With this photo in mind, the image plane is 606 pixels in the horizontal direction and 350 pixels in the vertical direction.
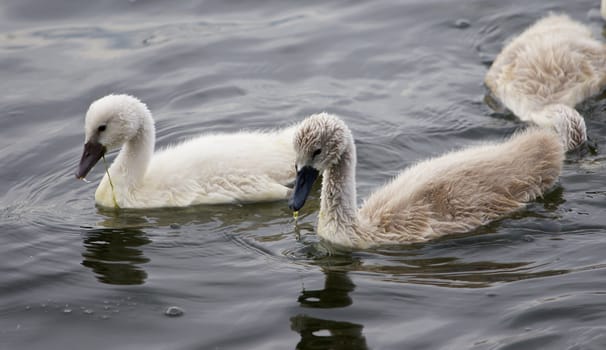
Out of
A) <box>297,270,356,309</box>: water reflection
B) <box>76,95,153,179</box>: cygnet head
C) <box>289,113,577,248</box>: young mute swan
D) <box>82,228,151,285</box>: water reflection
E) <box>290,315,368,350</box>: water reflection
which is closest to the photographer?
<box>290,315,368,350</box>: water reflection

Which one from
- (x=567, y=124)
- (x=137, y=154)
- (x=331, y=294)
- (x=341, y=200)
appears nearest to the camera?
(x=331, y=294)

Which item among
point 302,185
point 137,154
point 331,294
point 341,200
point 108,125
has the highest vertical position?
point 108,125

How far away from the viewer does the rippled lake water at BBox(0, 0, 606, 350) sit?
6617mm

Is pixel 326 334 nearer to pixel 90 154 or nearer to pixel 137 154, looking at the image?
pixel 137 154

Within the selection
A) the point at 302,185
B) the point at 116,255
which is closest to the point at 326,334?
the point at 302,185

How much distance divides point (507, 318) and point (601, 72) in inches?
184

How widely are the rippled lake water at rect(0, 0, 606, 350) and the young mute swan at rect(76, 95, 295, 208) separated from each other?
0.54 ft

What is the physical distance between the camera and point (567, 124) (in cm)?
924

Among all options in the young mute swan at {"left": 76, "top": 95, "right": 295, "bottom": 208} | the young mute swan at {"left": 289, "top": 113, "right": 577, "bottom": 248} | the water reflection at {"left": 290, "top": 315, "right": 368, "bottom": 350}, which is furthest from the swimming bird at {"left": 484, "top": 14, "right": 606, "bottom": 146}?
the water reflection at {"left": 290, "top": 315, "right": 368, "bottom": 350}

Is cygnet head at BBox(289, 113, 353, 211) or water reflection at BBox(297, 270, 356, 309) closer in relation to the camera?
water reflection at BBox(297, 270, 356, 309)

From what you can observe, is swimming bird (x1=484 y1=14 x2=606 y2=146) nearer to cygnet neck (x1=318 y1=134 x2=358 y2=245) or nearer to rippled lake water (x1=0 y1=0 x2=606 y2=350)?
rippled lake water (x1=0 y1=0 x2=606 y2=350)

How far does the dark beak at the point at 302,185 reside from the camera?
7492 mm

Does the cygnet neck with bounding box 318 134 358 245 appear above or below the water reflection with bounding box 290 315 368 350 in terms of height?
above

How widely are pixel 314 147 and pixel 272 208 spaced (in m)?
1.31
